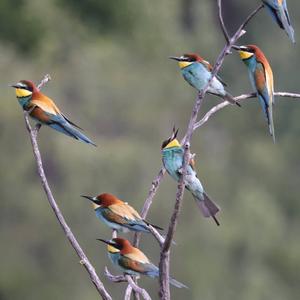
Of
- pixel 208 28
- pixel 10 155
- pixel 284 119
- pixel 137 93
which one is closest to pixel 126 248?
pixel 10 155

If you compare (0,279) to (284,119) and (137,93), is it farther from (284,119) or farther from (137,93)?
(284,119)

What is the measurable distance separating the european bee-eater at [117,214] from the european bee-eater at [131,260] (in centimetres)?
4

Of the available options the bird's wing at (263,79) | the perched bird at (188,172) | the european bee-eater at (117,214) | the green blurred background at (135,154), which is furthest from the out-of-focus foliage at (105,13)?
the perched bird at (188,172)

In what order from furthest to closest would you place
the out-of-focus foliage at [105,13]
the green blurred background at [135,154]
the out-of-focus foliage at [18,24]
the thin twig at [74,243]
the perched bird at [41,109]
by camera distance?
the out-of-focus foliage at [105,13] < the out-of-focus foliage at [18,24] < the green blurred background at [135,154] < the perched bird at [41,109] < the thin twig at [74,243]

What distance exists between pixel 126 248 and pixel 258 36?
401 inches

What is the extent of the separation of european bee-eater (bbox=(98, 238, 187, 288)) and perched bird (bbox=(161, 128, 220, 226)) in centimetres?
15

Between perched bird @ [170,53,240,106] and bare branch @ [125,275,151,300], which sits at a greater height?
perched bird @ [170,53,240,106]

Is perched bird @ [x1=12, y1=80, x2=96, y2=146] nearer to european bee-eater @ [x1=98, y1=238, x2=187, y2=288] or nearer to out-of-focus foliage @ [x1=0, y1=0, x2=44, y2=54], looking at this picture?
european bee-eater @ [x1=98, y1=238, x2=187, y2=288]

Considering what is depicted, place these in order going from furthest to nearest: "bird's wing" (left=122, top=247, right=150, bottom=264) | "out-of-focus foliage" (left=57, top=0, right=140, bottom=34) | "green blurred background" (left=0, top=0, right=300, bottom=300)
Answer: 1. "out-of-focus foliage" (left=57, top=0, right=140, bottom=34)
2. "green blurred background" (left=0, top=0, right=300, bottom=300)
3. "bird's wing" (left=122, top=247, right=150, bottom=264)

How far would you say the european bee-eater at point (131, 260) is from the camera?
238 centimetres

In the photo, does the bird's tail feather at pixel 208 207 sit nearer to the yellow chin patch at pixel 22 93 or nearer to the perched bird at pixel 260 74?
the perched bird at pixel 260 74

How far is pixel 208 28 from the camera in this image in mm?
13812

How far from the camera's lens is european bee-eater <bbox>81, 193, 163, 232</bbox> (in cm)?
240

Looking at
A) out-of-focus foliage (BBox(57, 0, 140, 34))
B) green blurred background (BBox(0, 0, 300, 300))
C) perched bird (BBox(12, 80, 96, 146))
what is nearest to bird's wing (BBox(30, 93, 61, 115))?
perched bird (BBox(12, 80, 96, 146))
